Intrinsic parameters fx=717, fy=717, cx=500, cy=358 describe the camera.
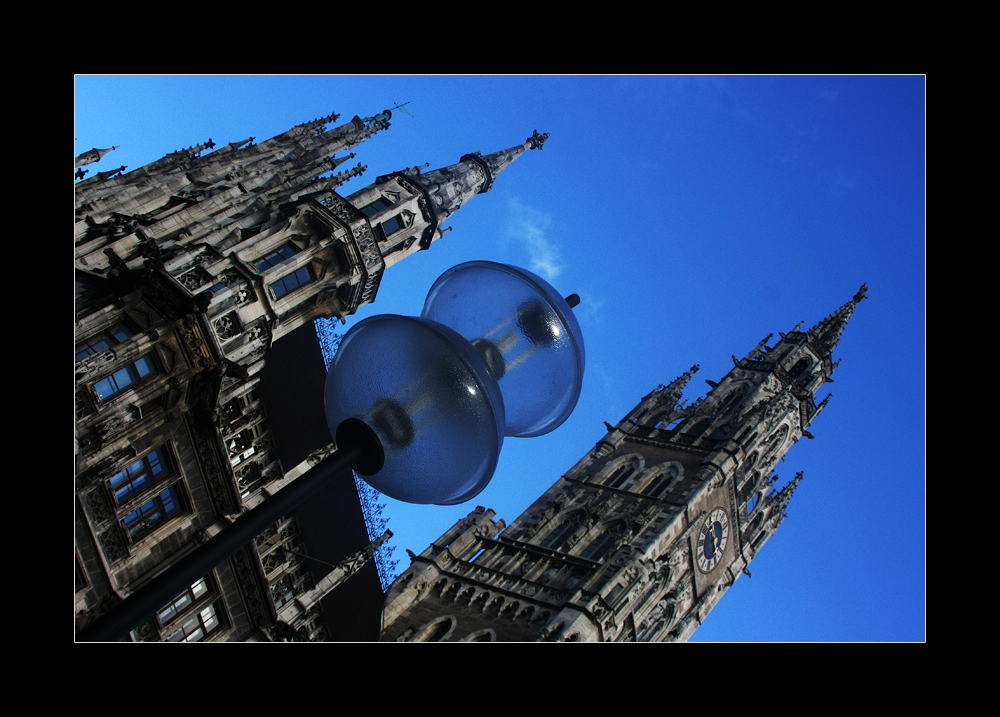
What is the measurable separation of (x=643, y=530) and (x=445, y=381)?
99.0 ft

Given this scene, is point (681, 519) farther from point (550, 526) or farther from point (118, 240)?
point (118, 240)

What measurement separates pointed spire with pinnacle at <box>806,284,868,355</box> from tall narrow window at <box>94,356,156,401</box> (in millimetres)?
47682

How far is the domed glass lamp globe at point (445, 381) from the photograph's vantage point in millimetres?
6094

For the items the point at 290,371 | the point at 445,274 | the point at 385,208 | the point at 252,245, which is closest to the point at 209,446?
the point at 290,371

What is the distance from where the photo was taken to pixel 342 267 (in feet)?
69.5

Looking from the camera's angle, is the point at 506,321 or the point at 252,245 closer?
the point at 506,321

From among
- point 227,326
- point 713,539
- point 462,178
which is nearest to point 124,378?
point 227,326

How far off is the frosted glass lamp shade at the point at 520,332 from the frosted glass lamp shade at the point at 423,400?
89 cm

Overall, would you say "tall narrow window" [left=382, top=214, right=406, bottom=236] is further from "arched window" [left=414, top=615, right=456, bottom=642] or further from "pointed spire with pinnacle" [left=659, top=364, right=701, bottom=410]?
"pointed spire with pinnacle" [left=659, top=364, right=701, bottom=410]

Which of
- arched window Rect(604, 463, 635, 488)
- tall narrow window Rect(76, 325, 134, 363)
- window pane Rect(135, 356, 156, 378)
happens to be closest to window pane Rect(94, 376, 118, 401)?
Result: tall narrow window Rect(76, 325, 134, 363)

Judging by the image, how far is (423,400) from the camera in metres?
6.12

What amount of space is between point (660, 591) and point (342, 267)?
21562 millimetres

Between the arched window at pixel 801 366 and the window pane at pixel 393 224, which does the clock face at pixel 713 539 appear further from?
the window pane at pixel 393 224

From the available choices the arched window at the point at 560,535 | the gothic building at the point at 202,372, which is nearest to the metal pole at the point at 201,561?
the gothic building at the point at 202,372
